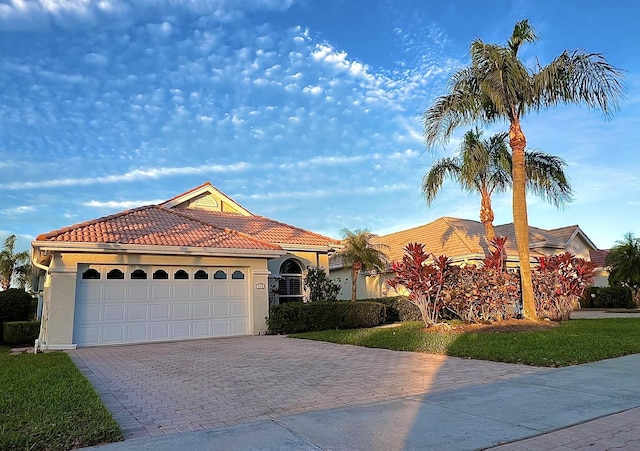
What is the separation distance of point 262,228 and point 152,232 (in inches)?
244

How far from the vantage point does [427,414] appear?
5.30m

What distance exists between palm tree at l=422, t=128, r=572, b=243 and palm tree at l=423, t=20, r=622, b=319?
2512mm

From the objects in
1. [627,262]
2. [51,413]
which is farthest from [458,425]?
[627,262]

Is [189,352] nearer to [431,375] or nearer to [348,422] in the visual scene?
[431,375]

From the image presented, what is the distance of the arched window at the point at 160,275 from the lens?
1490 centimetres

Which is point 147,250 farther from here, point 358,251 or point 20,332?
point 358,251

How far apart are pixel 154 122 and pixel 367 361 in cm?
1276

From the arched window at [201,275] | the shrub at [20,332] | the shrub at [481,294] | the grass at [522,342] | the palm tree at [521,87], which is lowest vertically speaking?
the grass at [522,342]

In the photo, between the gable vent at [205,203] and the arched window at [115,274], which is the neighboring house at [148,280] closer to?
the arched window at [115,274]

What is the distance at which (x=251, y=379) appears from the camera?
7.92 m

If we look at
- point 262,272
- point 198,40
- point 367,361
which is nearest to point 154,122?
point 198,40

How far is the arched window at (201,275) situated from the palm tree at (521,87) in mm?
10072

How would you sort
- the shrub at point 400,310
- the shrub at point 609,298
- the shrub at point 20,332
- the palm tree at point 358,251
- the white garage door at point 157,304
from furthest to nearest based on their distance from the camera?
1. the shrub at point 609,298
2. the shrub at point 400,310
3. the palm tree at point 358,251
4. the shrub at point 20,332
5. the white garage door at point 157,304

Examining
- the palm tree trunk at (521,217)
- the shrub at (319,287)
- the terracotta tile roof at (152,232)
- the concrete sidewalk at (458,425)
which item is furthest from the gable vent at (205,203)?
the concrete sidewalk at (458,425)
